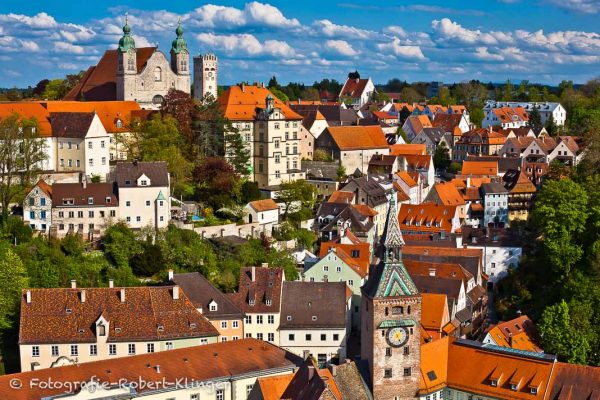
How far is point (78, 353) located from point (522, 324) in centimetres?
2933

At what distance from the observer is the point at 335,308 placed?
54562 mm

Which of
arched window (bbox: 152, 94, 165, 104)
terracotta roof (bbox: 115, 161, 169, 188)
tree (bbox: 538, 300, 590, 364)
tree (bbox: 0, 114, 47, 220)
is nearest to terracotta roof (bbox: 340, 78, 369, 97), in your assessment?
arched window (bbox: 152, 94, 165, 104)

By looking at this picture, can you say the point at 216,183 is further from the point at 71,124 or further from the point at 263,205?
the point at 71,124


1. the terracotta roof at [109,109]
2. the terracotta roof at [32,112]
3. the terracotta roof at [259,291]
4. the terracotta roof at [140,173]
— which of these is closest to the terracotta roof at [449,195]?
the terracotta roof at [109,109]

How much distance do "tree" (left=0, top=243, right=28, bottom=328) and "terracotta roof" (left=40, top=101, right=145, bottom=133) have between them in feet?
74.9

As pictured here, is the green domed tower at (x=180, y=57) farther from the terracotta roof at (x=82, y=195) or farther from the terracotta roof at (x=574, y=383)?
the terracotta roof at (x=574, y=383)

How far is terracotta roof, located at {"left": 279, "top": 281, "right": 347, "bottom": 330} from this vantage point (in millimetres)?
54188

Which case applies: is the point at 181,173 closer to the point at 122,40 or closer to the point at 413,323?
the point at 122,40

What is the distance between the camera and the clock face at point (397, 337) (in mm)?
44125

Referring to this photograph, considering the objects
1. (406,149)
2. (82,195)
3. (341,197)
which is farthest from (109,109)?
(406,149)

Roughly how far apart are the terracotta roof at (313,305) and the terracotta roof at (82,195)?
46.9 ft

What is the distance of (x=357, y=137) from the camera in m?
97.8

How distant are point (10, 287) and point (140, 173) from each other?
44.6 ft

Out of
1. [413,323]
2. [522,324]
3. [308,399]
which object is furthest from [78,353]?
[522,324]
